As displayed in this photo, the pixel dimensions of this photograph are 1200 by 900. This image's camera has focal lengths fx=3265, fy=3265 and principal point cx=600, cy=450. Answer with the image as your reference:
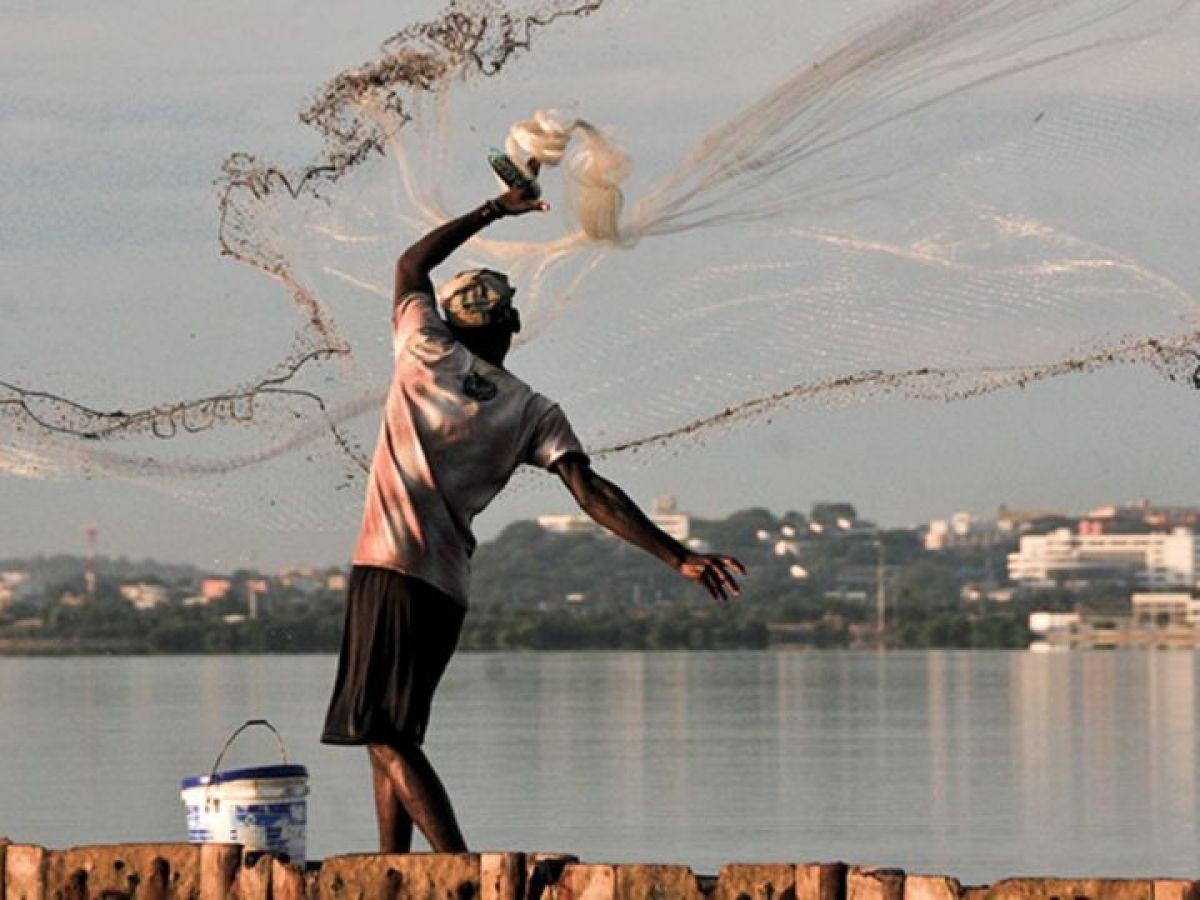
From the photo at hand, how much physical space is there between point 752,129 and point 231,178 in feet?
11.0

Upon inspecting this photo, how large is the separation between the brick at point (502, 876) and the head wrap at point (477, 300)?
2.03 meters

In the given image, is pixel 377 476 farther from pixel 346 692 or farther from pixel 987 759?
pixel 987 759

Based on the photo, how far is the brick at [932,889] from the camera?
34.1 feet

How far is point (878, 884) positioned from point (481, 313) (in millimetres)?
2618

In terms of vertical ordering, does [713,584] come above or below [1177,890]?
above

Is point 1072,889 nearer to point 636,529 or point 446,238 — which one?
point 636,529

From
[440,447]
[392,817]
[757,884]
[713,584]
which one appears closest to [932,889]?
[757,884]

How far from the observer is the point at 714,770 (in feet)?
155

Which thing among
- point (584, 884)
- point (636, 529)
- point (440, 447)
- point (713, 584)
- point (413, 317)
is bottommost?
point (584, 884)

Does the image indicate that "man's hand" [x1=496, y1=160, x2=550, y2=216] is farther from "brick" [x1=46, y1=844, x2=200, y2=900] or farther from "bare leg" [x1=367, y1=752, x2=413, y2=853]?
"brick" [x1=46, y1=844, x2=200, y2=900]

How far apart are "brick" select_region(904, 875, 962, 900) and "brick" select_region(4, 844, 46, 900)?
10.9 ft

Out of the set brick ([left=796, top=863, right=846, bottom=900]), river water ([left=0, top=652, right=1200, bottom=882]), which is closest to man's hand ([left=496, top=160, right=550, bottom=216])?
brick ([left=796, top=863, right=846, bottom=900])

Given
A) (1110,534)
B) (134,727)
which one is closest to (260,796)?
(134,727)

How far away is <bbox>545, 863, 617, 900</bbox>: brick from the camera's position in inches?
423
